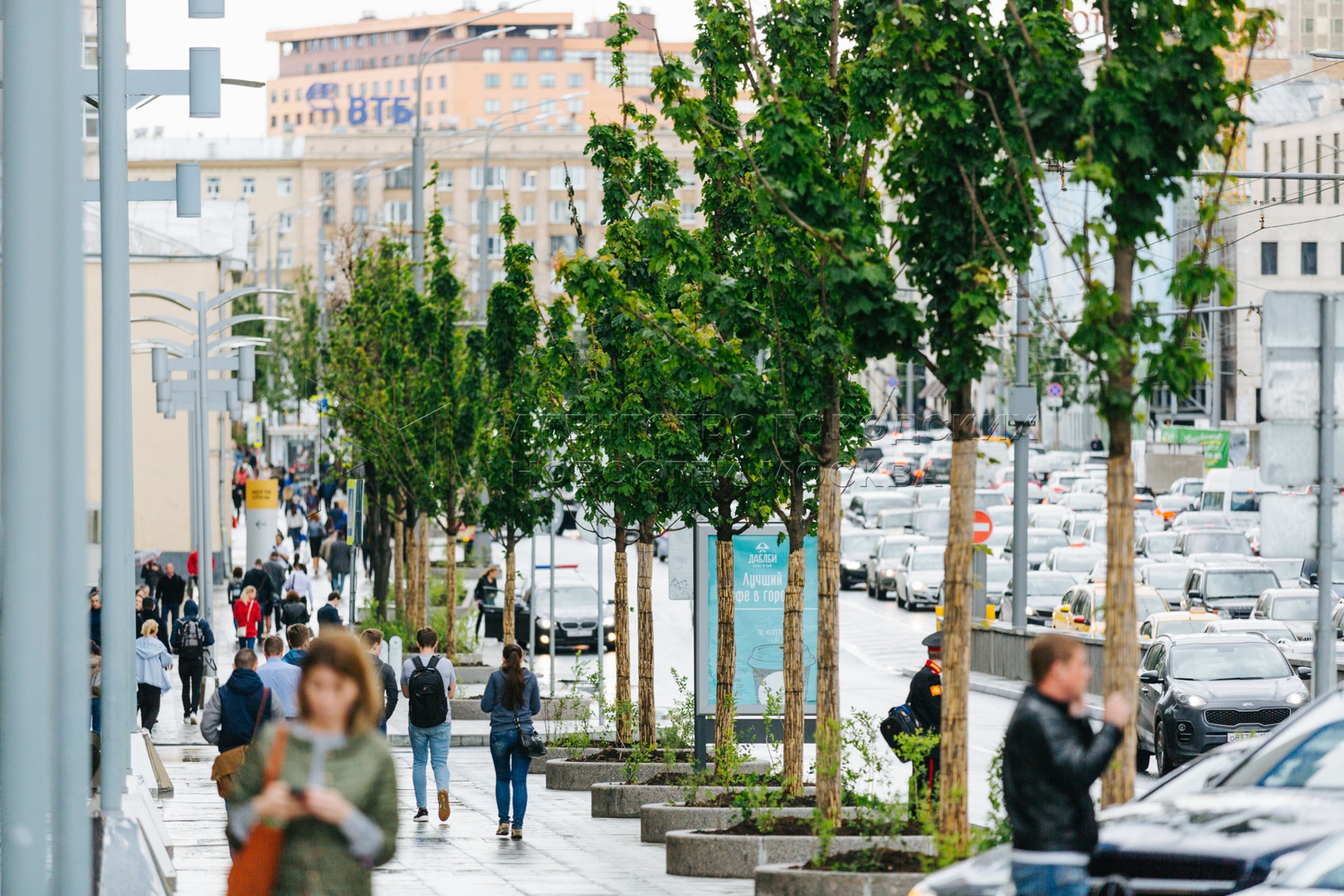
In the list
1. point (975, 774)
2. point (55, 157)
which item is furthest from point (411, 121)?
point (55, 157)

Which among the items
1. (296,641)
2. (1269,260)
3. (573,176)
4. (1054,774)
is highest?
(573,176)

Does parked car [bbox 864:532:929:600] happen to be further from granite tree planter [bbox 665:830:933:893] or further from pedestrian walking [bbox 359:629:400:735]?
granite tree planter [bbox 665:830:933:893]

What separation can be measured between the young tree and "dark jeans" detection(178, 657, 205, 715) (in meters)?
4.00

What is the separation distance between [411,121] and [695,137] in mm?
158342

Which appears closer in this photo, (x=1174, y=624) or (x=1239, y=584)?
(x=1174, y=624)

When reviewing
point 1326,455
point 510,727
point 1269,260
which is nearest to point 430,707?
point 510,727

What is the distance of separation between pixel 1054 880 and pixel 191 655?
20739 mm

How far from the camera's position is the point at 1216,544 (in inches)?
1865

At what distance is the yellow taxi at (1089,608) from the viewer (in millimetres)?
35219

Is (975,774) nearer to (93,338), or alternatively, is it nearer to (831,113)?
(831,113)

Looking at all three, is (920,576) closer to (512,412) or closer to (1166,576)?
(1166,576)

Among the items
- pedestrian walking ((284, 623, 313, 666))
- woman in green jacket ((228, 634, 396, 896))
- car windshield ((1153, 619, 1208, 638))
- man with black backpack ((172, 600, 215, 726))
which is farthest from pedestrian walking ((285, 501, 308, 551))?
woman in green jacket ((228, 634, 396, 896))

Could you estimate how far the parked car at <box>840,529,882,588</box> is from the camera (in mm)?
53562

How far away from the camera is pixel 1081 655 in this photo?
24.1 ft
